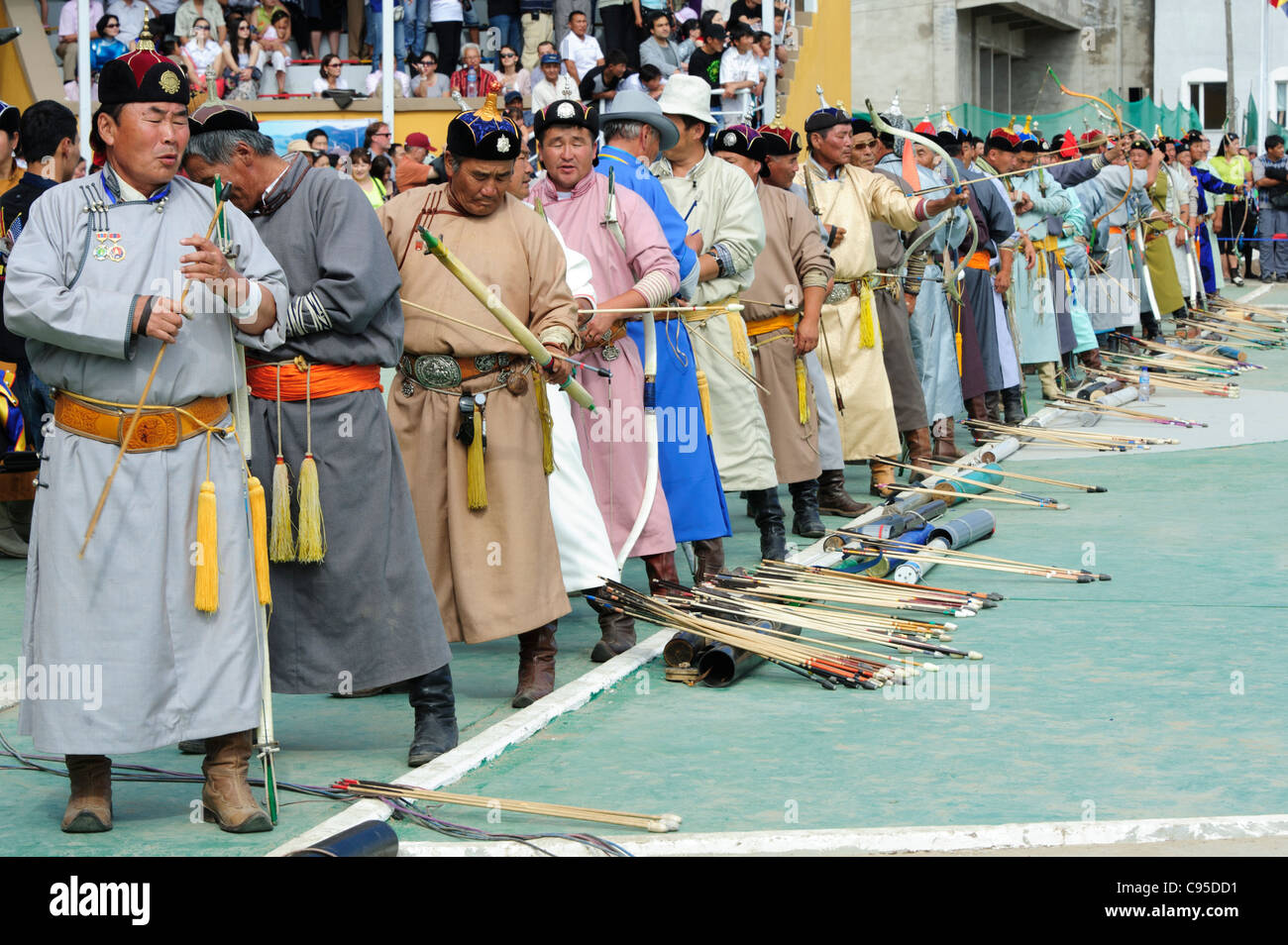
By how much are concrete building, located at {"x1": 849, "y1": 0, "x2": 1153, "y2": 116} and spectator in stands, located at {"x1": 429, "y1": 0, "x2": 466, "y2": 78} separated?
1239cm

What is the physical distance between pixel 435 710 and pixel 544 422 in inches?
43.1

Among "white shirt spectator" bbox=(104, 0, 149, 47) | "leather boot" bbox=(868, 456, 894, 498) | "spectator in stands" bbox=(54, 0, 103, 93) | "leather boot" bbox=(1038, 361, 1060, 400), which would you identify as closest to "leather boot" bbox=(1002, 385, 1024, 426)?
"leather boot" bbox=(1038, 361, 1060, 400)

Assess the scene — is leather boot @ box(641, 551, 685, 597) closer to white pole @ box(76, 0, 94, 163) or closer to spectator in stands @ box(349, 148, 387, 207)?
spectator in stands @ box(349, 148, 387, 207)

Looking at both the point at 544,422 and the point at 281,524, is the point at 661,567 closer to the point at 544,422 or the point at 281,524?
Result: the point at 544,422

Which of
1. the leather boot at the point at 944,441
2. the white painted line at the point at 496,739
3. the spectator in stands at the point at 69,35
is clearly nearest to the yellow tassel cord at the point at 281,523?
the white painted line at the point at 496,739

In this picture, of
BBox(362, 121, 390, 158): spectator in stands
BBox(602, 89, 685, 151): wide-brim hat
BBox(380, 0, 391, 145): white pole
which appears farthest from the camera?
BBox(380, 0, 391, 145): white pole

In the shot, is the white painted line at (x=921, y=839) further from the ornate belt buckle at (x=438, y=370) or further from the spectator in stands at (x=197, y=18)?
the spectator in stands at (x=197, y=18)

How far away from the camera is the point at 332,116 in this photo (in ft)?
55.8

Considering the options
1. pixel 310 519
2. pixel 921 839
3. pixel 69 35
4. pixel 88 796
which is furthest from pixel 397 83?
pixel 921 839

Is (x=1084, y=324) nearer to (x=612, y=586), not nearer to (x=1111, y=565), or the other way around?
(x=1111, y=565)

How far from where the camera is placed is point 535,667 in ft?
17.9

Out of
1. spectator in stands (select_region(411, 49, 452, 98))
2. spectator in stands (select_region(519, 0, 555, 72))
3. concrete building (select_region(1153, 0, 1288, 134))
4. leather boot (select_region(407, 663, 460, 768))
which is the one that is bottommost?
leather boot (select_region(407, 663, 460, 768))

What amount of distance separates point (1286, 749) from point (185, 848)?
9.52 feet

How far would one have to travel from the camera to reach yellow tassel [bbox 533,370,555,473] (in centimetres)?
545
